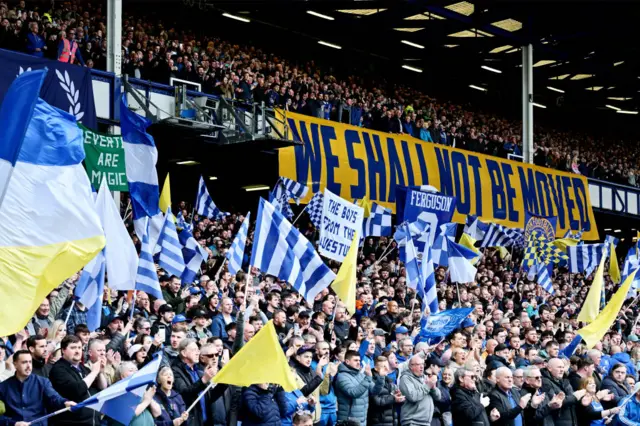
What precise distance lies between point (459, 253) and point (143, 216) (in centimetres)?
771

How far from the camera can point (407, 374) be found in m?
12.1

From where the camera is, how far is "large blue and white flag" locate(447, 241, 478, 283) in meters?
20.2

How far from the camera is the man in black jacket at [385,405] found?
11.9 metres

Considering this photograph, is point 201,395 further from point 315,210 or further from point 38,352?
point 315,210

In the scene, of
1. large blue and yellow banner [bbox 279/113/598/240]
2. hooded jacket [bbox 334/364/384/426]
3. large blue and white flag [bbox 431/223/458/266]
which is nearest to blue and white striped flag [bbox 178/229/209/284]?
hooded jacket [bbox 334/364/384/426]

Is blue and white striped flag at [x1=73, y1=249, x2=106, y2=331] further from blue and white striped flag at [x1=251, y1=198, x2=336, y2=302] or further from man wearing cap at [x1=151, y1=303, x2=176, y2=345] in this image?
blue and white striped flag at [x1=251, y1=198, x2=336, y2=302]

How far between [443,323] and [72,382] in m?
5.95

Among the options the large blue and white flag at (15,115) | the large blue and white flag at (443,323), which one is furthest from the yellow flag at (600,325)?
the large blue and white flag at (15,115)

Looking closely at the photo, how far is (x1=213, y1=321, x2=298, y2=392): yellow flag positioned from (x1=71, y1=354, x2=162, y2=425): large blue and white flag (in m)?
0.90

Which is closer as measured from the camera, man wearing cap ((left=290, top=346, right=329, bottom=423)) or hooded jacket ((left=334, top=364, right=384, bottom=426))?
man wearing cap ((left=290, top=346, right=329, bottom=423))

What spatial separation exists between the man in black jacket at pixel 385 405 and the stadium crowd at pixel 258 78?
1270 centimetres

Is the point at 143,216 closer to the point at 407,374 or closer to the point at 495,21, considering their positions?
the point at 407,374

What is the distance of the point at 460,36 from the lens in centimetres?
3888

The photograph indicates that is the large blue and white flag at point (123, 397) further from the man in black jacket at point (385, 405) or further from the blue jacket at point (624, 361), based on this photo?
the blue jacket at point (624, 361)
